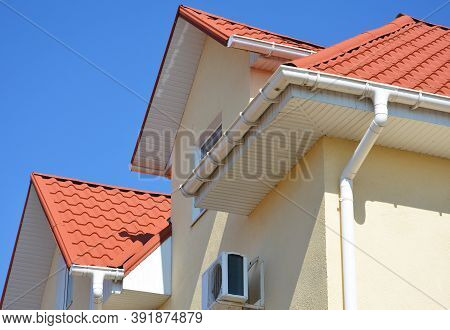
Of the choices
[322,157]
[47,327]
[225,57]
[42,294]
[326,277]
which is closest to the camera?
[47,327]

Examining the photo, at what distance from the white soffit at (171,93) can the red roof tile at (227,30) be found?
2.21 feet

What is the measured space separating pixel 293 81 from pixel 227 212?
2.75 m

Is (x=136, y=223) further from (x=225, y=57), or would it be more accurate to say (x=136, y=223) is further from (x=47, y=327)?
(x=47, y=327)

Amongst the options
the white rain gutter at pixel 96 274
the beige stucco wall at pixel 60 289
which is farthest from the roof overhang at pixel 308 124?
the beige stucco wall at pixel 60 289

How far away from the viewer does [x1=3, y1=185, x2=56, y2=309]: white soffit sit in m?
16.9

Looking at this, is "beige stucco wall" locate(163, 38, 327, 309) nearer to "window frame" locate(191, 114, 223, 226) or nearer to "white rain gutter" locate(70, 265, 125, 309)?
"window frame" locate(191, 114, 223, 226)

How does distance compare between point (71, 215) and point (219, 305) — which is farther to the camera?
point (71, 215)

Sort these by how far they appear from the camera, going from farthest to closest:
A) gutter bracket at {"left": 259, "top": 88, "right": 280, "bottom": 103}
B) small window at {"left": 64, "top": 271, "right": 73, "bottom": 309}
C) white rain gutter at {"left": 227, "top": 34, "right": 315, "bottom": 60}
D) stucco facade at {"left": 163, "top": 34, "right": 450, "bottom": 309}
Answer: small window at {"left": 64, "top": 271, "right": 73, "bottom": 309}
white rain gutter at {"left": 227, "top": 34, "right": 315, "bottom": 60}
gutter bracket at {"left": 259, "top": 88, "right": 280, "bottom": 103}
stucco facade at {"left": 163, "top": 34, "right": 450, "bottom": 309}

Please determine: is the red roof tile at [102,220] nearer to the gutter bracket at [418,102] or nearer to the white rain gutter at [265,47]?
the white rain gutter at [265,47]

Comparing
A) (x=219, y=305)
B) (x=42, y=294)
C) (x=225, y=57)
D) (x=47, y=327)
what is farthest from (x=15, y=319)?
(x=42, y=294)

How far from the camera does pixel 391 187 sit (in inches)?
385

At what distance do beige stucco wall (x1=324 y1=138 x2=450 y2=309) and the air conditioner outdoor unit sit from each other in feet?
4.63

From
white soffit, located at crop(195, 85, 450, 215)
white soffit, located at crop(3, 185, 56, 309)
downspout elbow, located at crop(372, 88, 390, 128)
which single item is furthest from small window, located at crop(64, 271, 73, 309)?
downspout elbow, located at crop(372, 88, 390, 128)

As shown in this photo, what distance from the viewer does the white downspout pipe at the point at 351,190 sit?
895 centimetres
